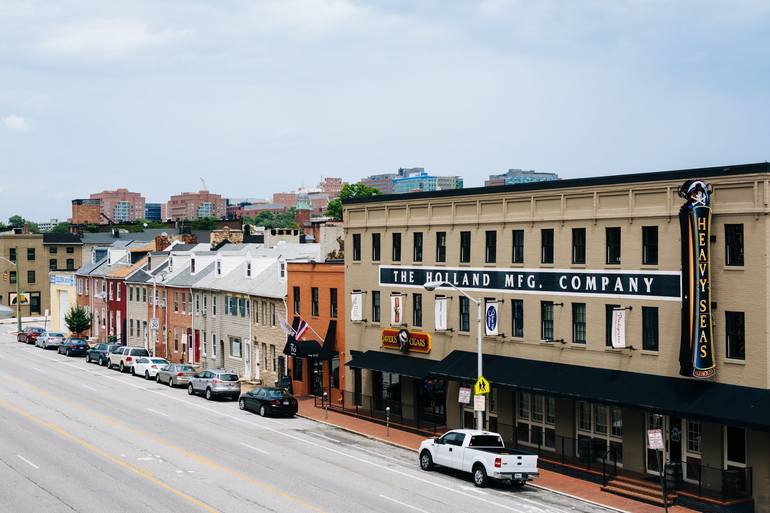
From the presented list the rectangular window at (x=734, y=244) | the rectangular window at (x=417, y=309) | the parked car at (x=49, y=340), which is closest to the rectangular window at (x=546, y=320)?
the rectangular window at (x=417, y=309)

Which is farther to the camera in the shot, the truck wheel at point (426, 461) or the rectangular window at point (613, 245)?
the rectangular window at point (613, 245)

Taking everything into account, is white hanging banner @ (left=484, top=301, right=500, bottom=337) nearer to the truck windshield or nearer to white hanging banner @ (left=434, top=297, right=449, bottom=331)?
white hanging banner @ (left=434, top=297, right=449, bottom=331)

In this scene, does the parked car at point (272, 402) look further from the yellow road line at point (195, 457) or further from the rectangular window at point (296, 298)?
the rectangular window at point (296, 298)

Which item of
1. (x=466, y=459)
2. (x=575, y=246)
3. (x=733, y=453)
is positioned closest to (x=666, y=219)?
(x=575, y=246)

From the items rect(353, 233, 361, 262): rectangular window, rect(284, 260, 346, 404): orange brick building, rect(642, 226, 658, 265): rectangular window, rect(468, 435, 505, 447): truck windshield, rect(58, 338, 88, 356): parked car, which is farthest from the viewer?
rect(58, 338, 88, 356): parked car

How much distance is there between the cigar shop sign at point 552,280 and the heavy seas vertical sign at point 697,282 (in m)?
1.97

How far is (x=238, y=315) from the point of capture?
63.8 m

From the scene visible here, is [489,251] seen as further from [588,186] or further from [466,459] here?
[466,459]

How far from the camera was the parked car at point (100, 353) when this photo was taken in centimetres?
7231

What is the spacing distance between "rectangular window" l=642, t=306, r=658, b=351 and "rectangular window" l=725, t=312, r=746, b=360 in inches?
125

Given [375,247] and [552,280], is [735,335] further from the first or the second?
[375,247]

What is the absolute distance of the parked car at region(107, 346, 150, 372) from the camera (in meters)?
67.8

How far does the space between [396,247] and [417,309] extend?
3663 millimetres

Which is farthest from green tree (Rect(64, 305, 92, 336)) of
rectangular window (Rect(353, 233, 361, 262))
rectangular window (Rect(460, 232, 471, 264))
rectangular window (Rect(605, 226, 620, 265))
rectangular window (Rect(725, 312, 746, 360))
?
rectangular window (Rect(725, 312, 746, 360))
